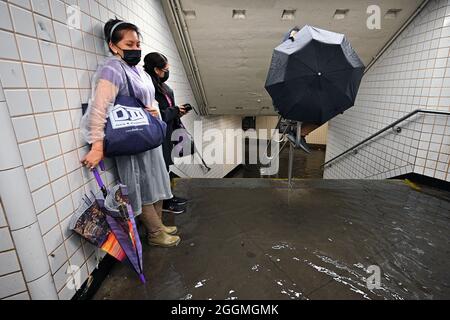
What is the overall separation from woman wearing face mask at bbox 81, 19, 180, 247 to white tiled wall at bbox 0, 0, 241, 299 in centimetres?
10

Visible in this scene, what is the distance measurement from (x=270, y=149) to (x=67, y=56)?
7.86 m

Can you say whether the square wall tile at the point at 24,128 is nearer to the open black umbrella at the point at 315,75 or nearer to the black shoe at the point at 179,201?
the black shoe at the point at 179,201

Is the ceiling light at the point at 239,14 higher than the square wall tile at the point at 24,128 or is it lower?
higher

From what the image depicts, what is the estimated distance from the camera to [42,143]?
104cm

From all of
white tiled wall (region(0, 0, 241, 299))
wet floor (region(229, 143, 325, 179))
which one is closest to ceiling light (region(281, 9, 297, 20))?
white tiled wall (region(0, 0, 241, 299))

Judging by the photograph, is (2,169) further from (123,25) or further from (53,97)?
(123,25)

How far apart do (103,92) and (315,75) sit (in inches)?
60.2

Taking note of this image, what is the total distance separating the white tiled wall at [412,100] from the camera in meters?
2.81

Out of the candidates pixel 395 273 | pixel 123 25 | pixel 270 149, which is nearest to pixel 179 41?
pixel 123 25

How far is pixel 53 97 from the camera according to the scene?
43.4 inches

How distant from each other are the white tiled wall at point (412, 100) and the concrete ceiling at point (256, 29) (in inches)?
11.4
